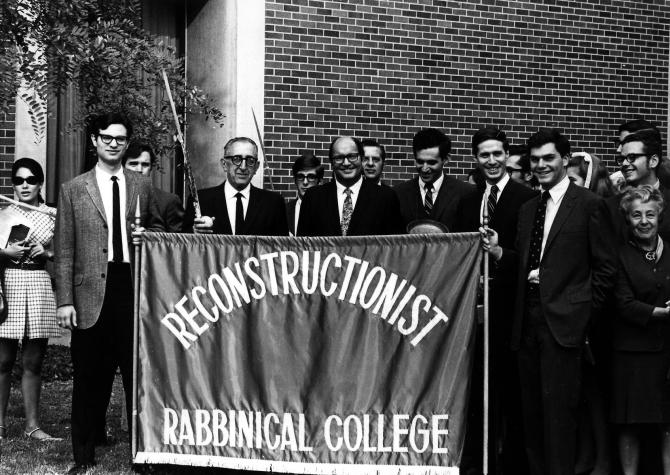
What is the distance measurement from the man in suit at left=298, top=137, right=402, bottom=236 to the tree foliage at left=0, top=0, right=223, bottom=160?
2.12 metres

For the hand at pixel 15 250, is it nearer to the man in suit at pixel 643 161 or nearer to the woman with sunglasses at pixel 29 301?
the woman with sunglasses at pixel 29 301

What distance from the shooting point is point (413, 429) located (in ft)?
23.3

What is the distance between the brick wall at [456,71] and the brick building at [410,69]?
1 centimetres

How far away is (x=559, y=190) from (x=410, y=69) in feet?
18.8

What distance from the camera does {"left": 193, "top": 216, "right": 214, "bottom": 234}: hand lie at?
7648 mm

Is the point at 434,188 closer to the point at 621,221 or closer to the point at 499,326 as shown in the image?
the point at 499,326

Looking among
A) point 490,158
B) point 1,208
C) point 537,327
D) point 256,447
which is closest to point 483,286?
point 537,327

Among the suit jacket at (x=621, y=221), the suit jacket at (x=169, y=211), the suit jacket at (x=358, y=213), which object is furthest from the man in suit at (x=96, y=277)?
the suit jacket at (x=621, y=221)

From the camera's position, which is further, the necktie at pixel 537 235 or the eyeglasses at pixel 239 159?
the eyeglasses at pixel 239 159

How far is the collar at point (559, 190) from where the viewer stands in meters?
7.22

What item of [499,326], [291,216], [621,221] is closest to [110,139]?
[499,326]

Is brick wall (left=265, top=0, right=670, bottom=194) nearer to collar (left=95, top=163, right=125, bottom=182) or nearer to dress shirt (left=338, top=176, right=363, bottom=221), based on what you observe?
dress shirt (left=338, top=176, right=363, bottom=221)

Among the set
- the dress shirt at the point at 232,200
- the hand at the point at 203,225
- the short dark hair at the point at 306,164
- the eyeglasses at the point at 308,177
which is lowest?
the hand at the point at 203,225

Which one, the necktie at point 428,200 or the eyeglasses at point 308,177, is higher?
the eyeglasses at point 308,177
